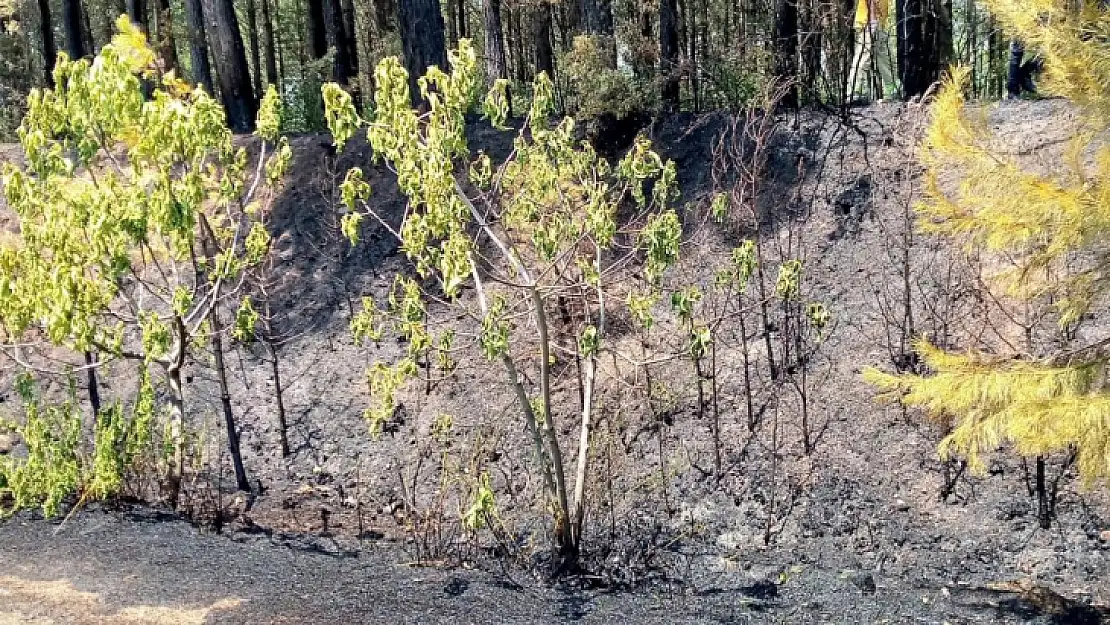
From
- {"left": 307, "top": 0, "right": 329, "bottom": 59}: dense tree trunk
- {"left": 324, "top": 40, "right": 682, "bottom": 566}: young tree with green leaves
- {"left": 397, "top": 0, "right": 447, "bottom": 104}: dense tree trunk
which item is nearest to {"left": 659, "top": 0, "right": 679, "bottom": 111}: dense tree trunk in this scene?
{"left": 397, "top": 0, "right": 447, "bottom": 104}: dense tree trunk

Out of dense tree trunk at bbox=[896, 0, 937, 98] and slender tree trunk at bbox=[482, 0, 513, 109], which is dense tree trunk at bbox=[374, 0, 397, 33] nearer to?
slender tree trunk at bbox=[482, 0, 513, 109]

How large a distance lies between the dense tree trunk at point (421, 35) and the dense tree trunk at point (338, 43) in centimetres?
255

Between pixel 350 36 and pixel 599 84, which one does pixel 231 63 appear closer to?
pixel 350 36

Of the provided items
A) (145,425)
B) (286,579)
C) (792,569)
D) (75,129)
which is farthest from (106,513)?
(792,569)

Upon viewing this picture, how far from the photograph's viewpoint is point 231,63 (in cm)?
1373

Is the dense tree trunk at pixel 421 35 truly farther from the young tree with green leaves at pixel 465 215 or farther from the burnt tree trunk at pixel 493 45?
the young tree with green leaves at pixel 465 215

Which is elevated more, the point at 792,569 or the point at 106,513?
the point at 106,513

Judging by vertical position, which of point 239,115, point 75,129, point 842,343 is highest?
point 239,115

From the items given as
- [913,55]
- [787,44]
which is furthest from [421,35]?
[913,55]

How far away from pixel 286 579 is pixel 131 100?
285cm

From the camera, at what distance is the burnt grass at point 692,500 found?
545cm

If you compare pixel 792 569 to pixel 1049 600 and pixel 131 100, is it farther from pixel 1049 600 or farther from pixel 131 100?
pixel 131 100

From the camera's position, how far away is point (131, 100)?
4996mm

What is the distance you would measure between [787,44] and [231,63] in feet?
25.5
